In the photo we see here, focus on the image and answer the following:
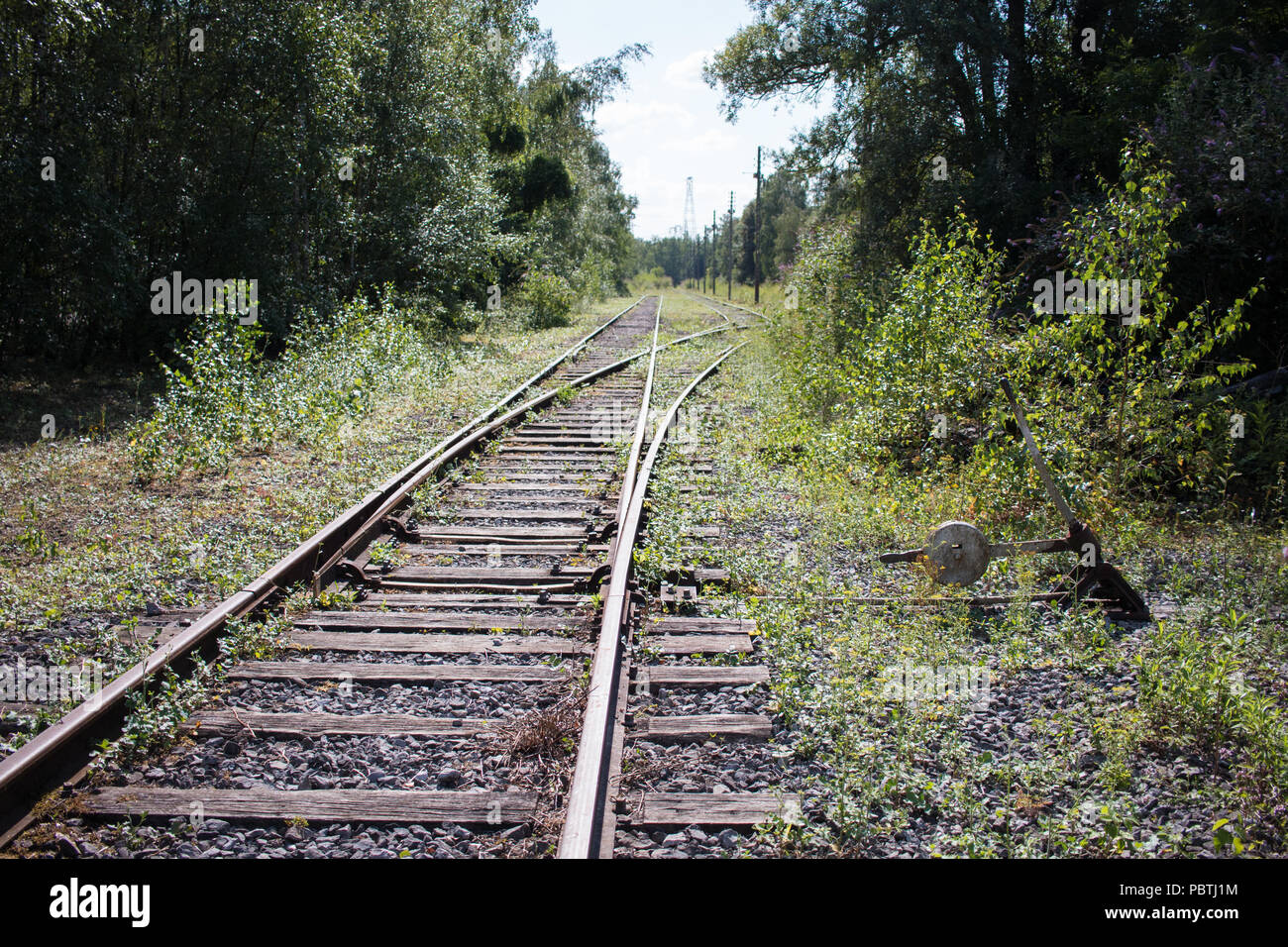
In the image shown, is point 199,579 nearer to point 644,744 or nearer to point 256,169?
point 644,744

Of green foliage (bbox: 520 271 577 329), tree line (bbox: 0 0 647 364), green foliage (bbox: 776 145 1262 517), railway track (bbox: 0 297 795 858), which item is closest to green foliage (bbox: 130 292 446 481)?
tree line (bbox: 0 0 647 364)

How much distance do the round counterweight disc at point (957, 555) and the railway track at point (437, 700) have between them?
1253 millimetres

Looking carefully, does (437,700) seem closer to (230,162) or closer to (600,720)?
(600,720)

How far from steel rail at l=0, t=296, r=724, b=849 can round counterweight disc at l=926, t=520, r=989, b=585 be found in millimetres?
3511

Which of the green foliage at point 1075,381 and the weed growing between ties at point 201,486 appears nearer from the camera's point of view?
the weed growing between ties at point 201,486

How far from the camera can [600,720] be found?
2939mm

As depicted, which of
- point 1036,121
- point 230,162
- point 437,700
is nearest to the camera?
point 437,700

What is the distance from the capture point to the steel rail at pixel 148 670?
258 cm

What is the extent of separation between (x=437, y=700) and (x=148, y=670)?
3.70 ft

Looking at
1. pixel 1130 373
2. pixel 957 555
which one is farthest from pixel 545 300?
pixel 957 555

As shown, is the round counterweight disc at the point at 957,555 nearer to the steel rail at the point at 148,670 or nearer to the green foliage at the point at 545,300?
the steel rail at the point at 148,670

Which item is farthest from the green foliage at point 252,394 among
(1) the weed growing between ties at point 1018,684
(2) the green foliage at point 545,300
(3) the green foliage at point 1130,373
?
(2) the green foliage at point 545,300

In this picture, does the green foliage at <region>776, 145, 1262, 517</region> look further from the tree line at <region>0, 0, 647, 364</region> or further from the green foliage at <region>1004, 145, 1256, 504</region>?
the tree line at <region>0, 0, 647, 364</region>
